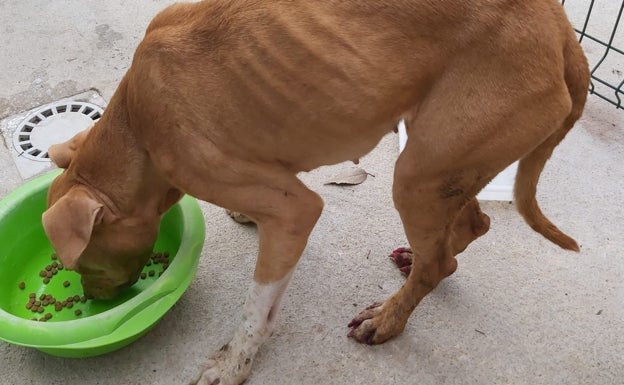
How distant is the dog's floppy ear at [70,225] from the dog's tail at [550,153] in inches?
57.4

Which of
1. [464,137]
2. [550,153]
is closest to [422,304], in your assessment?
[550,153]

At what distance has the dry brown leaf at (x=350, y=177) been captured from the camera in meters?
3.18

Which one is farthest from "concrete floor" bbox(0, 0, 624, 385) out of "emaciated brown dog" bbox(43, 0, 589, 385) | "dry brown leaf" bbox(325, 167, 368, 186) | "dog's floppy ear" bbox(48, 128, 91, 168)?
"dog's floppy ear" bbox(48, 128, 91, 168)

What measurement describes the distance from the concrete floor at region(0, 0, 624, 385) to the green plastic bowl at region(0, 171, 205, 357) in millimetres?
202

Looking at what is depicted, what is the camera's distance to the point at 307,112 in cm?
A: 194

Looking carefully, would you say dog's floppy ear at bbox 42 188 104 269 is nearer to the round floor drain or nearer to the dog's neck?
the dog's neck

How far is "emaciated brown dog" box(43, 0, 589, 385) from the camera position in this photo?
1779 mm

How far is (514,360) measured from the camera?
8.32 feet

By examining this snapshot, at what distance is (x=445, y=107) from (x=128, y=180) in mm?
1085

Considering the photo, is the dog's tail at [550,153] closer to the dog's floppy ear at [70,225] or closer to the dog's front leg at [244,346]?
the dog's front leg at [244,346]

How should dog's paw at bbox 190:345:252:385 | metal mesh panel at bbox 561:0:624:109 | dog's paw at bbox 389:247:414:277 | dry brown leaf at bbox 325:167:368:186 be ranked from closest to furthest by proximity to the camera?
dog's paw at bbox 190:345:252:385 < dog's paw at bbox 389:247:414:277 < dry brown leaf at bbox 325:167:368:186 < metal mesh panel at bbox 561:0:624:109

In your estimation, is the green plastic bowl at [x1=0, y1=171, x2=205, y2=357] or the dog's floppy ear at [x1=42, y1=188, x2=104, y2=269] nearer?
the dog's floppy ear at [x1=42, y1=188, x2=104, y2=269]

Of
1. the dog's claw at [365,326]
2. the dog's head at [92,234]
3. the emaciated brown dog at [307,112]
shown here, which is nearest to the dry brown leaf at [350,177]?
the dog's claw at [365,326]

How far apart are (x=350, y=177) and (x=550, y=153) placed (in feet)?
4.06
